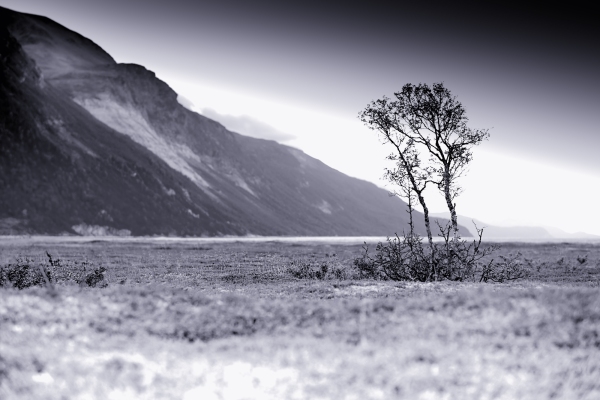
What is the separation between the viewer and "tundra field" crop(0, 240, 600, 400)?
8.17 metres

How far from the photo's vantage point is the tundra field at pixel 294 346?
8172mm

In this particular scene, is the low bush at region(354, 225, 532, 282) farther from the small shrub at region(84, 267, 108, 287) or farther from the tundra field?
the small shrub at region(84, 267, 108, 287)

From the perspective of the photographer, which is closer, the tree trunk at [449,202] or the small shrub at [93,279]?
the small shrub at [93,279]

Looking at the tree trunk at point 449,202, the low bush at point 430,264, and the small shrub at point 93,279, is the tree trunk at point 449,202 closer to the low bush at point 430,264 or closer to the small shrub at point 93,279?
the low bush at point 430,264

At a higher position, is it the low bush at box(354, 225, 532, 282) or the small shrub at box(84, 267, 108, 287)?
the low bush at box(354, 225, 532, 282)

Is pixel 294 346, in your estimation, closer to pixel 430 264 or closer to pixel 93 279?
pixel 430 264

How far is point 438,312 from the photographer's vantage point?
12297 millimetres

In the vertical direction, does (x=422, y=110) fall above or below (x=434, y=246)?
above

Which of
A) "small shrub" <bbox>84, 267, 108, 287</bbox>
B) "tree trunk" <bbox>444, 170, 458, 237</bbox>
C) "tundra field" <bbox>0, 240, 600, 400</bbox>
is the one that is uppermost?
"tree trunk" <bbox>444, 170, 458, 237</bbox>

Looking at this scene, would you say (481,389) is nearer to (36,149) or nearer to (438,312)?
(438,312)

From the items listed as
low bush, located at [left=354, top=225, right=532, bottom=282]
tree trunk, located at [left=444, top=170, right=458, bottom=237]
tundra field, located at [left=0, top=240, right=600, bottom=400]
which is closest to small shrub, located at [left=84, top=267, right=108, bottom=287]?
tundra field, located at [left=0, top=240, right=600, bottom=400]

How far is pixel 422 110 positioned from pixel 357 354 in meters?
27.4

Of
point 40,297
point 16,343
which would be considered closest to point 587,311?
point 16,343

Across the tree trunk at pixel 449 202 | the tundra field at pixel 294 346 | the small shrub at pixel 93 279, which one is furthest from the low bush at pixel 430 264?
the small shrub at pixel 93 279
